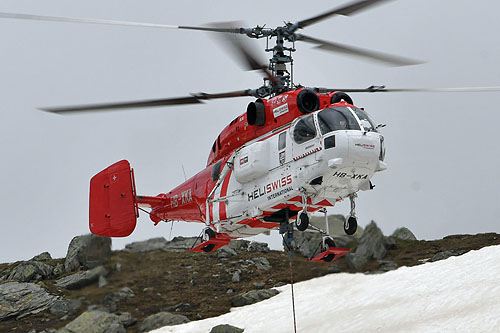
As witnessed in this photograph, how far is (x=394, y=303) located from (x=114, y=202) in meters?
12.4

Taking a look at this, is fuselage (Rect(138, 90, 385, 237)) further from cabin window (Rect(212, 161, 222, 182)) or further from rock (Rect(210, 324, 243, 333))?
rock (Rect(210, 324, 243, 333))

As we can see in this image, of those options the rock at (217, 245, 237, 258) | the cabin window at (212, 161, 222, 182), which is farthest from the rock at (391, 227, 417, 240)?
the cabin window at (212, 161, 222, 182)

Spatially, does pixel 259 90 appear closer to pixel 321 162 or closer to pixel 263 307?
pixel 321 162

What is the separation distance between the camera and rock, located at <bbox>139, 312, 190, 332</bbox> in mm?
→ 31562

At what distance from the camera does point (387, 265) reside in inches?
1249

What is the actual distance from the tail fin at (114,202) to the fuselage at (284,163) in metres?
2.29

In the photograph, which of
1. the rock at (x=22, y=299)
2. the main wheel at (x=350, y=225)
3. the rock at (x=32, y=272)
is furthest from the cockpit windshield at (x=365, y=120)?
the rock at (x=32, y=272)

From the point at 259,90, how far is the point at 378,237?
8.49 m

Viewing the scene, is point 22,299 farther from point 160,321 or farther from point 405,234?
point 405,234

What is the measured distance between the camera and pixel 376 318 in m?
27.8

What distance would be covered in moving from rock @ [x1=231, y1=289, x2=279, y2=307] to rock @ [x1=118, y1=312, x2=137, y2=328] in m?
4.90

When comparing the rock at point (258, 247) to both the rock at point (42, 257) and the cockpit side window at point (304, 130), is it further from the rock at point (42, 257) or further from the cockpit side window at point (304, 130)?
the cockpit side window at point (304, 130)

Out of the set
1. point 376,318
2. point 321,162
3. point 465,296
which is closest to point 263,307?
point 376,318

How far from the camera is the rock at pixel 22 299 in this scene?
3525cm
